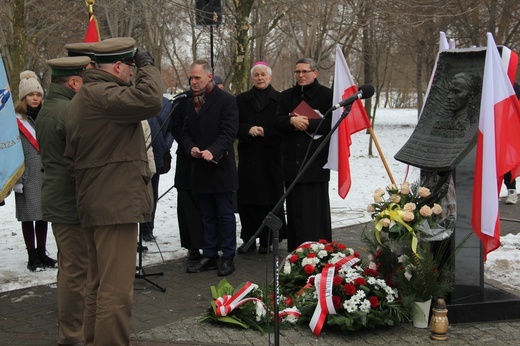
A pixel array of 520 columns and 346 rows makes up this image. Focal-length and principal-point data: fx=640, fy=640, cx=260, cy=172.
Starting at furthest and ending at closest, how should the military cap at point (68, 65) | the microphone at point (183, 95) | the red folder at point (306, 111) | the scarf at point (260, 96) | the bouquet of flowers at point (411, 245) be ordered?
the scarf at point (260, 96), the red folder at point (306, 111), the microphone at point (183, 95), the bouquet of flowers at point (411, 245), the military cap at point (68, 65)

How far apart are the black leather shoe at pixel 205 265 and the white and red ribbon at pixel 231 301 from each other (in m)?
1.49

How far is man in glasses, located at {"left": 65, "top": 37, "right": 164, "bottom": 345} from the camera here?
383 cm

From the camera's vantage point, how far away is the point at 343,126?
20.4 ft

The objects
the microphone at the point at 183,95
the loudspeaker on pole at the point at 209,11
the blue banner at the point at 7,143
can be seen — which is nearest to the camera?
the blue banner at the point at 7,143

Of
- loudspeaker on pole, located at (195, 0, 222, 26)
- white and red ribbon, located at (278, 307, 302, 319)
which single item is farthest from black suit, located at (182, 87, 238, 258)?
loudspeaker on pole, located at (195, 0, 222, 26)

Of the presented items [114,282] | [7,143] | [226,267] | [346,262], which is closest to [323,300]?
[346,262]

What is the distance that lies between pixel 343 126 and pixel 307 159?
564 millimetres

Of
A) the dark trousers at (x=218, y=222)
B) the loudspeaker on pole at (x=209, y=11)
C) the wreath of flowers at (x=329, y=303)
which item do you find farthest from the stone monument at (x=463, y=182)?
the loudspeaker on pole at (x=209, y=11)

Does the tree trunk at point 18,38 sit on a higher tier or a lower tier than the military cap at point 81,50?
higher

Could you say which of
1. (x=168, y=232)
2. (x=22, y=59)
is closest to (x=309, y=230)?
(x=168, y=232)

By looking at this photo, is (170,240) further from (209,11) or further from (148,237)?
(209,11)

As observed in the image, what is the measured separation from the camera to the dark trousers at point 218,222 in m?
6.43

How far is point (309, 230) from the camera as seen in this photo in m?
6.55

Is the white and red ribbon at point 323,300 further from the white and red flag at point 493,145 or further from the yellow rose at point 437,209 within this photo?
the white and red flag at point 493,145
